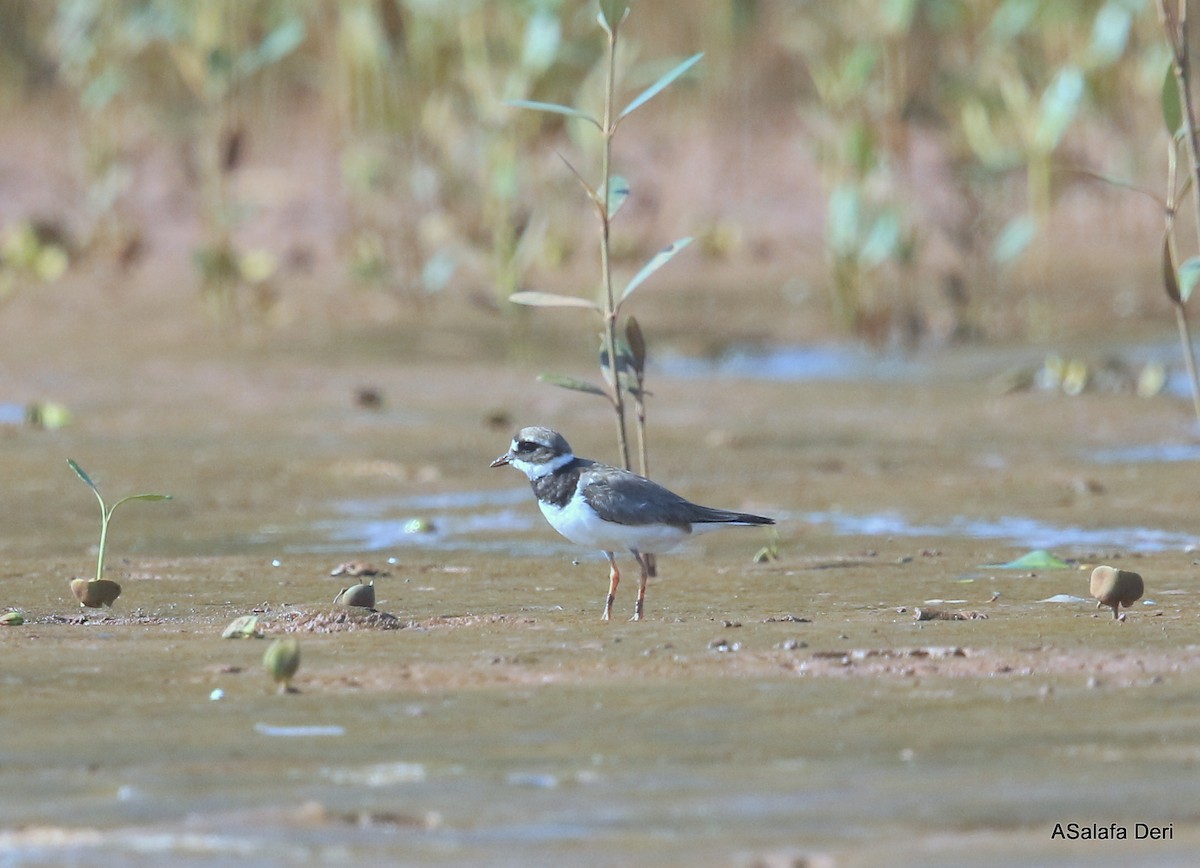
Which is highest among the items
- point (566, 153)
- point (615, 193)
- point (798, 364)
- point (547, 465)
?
point (566, 153)

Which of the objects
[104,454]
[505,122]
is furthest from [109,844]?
[505,122]

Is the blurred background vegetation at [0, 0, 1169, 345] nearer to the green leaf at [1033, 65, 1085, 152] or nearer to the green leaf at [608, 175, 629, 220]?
the green leaf at [1033, 65, 1085, 152]

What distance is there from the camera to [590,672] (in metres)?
3.47

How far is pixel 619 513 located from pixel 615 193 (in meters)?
0.84

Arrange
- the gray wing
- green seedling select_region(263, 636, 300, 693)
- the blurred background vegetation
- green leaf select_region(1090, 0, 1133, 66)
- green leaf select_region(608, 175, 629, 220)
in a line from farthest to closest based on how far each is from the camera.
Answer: green leaf select_region(1090, 0, 1133, 66) → the blurred background vegetation → green leaf select_region(608, 175, 629, 220) → the gray wing → green seedling select_region(263, 636, 300, 693)

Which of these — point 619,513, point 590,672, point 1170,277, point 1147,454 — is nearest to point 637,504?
point 619,513

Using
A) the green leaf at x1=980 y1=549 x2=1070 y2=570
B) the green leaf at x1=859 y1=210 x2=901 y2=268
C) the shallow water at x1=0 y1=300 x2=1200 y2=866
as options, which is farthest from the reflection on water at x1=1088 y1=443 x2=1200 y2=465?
the green leaf at x1=859 y1=210 x2=901 y2=268

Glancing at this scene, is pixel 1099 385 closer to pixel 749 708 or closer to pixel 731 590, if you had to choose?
pixel 731 590

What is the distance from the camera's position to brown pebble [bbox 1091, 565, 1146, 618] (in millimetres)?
4027

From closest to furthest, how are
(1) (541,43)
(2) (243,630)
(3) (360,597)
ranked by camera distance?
(2) (243,630) < (3) (360,597) < (1) (541,43)

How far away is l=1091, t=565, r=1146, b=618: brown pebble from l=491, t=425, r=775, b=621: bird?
30.5 inches

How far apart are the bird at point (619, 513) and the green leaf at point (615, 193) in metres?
0.63

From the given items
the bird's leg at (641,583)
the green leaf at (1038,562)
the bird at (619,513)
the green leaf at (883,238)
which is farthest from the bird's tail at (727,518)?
the green leaf at (883,238)

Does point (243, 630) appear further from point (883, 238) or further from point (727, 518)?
point (883, 238)
